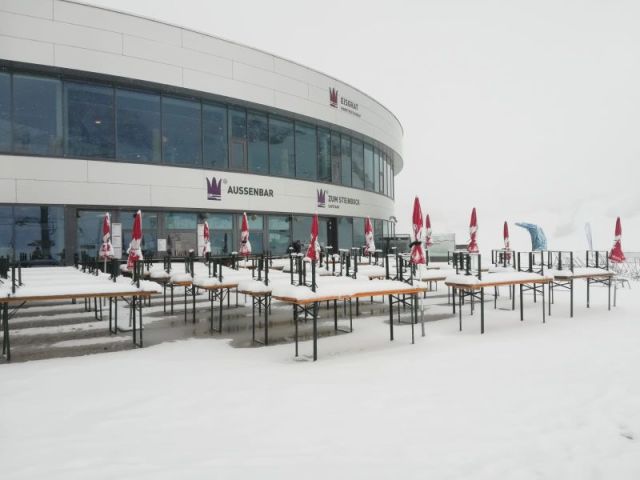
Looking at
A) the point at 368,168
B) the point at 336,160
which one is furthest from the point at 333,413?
the point at 368,168

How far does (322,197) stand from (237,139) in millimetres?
6768

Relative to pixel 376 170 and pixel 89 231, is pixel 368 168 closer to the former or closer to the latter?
pixel 376 170

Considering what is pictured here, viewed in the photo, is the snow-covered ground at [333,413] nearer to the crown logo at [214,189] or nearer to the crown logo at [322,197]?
the crown logo at [214,189]

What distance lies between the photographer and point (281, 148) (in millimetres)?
25328

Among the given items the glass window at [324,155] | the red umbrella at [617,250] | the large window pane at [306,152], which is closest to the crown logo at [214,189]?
the large window pane at [306,152]

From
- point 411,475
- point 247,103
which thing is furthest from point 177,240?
point 411,475

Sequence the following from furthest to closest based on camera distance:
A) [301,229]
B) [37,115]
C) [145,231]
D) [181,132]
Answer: [301,229] < [181,132] < [145,231] < [37,115]

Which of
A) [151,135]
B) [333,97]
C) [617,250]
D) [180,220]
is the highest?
[333,97]

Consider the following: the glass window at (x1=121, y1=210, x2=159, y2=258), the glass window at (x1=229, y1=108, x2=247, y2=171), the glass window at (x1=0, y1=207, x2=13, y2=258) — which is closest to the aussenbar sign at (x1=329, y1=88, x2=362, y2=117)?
the glass window at (x1=229, y1=108, x2=247, y2=171)

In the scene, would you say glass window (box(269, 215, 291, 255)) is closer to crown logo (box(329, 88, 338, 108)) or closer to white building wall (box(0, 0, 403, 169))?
white building wall (box(0, 0, 403, 169))

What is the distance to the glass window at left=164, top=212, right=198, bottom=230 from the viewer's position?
69.3 feet

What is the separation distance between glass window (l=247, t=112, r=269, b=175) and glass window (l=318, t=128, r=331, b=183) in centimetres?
420

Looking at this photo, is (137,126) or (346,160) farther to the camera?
(346,160)

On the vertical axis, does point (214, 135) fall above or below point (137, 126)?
above
